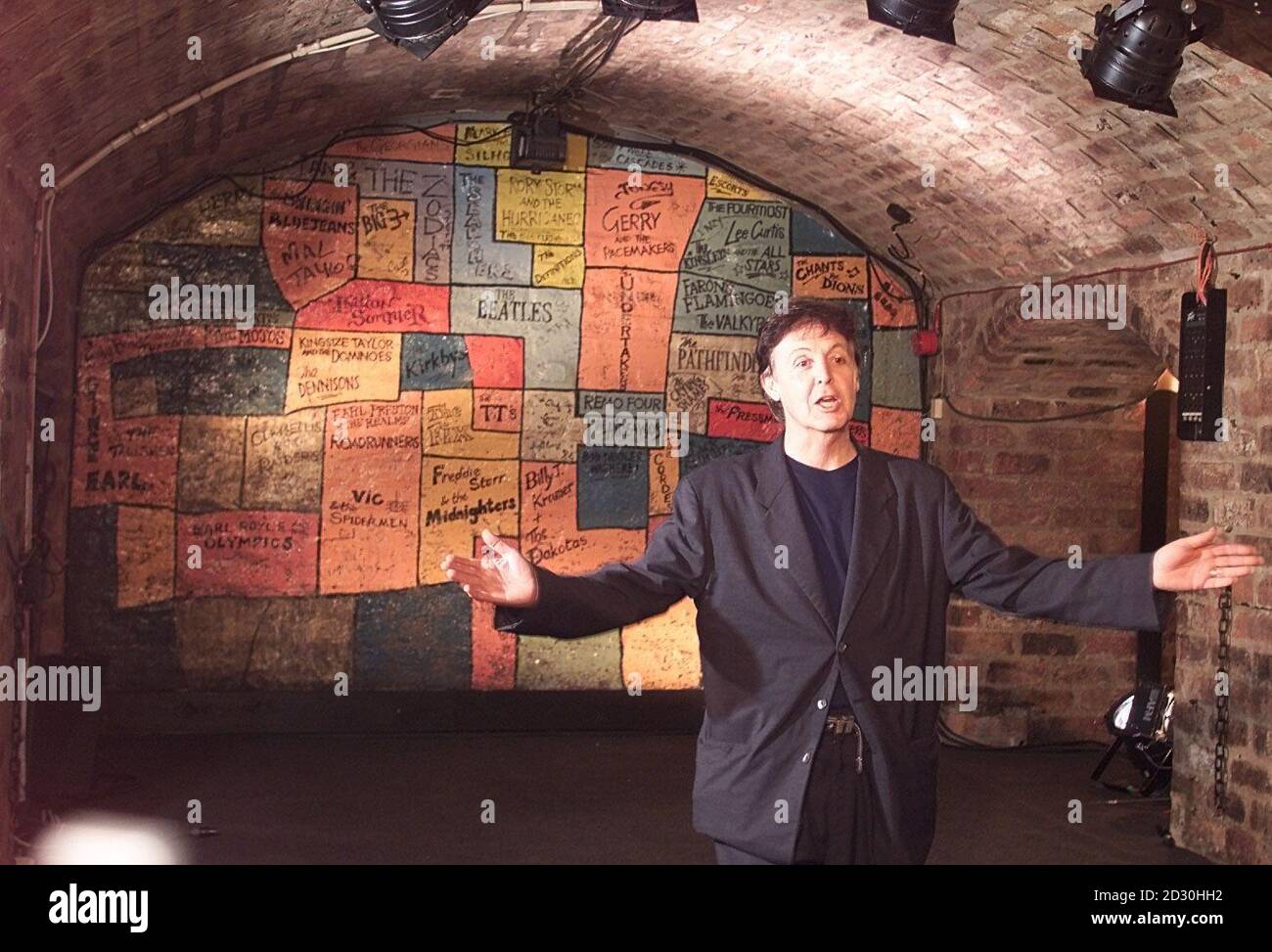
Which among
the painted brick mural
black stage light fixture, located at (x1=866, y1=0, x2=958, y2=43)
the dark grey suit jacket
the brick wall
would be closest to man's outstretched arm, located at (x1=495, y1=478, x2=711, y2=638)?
the dark grey suit jacket

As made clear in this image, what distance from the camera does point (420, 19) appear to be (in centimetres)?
440

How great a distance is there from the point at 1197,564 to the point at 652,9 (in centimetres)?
284

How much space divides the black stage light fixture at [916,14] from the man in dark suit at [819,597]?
1.98 m

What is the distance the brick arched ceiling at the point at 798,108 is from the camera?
15.2ft

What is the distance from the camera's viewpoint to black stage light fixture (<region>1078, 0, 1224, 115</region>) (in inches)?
168

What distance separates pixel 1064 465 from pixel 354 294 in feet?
12.7

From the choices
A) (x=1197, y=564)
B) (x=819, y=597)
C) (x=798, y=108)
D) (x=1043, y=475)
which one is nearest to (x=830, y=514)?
(x=819, y=597)

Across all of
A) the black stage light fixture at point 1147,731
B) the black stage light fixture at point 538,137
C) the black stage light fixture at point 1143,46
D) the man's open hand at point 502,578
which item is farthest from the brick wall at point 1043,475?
the man's open hand at point 502,578

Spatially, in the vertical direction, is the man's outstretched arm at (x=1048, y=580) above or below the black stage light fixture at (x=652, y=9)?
Answer: below

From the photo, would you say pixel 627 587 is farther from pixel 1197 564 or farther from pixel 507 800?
pixel 507 800

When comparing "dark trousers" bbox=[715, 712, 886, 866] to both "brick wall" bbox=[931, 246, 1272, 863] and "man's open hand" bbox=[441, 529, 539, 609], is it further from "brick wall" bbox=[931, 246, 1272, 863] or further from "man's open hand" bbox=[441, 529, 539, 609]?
"brick wall" bbox=[931, 246, 1272, 863]

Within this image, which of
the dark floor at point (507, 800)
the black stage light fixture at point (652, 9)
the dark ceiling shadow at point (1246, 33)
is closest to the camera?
the dark ceiling shadow at point (1246, 33)

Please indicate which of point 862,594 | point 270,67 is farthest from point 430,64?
point 862,594

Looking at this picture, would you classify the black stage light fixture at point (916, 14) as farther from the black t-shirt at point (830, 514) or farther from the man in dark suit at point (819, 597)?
the black t-shirt at point (830, 514)
